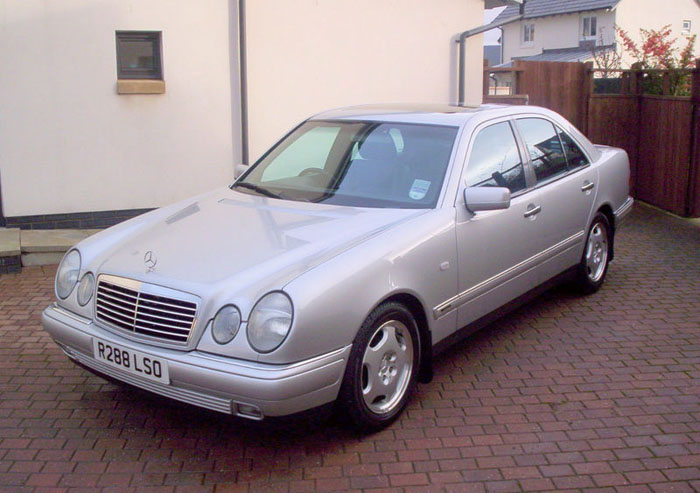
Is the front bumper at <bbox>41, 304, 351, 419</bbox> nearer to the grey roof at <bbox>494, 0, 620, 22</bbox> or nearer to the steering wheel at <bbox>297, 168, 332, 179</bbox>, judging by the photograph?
the steering wheel at <bbox>297, 168, 332, 179</bbox>

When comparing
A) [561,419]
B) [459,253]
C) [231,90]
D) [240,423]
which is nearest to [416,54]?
[231,90]

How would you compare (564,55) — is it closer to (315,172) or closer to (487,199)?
(315,172)

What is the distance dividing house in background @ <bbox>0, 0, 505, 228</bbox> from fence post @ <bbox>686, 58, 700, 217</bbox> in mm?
3330

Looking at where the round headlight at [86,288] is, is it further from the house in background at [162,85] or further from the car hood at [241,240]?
the house in background at [162,85]

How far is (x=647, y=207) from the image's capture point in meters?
11.4

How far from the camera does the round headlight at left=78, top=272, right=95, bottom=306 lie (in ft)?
14.1

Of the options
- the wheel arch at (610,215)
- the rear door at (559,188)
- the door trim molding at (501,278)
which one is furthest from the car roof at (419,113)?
the wheel arch at (610,215)

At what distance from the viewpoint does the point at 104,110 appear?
877 cm

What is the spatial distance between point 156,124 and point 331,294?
5.85 m

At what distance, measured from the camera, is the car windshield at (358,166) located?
491 cm

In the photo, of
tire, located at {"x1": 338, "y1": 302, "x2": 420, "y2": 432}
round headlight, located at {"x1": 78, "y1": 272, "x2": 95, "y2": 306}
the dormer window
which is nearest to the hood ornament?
round headlight, located at {"x1": 78, "y1": 272, "x2": 95, "y2": 306}

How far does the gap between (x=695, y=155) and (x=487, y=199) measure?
6.40 metres

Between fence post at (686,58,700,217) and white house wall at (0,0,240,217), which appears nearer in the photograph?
white house wall at (0,0,240,217)

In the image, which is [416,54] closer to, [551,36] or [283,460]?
[283,460]
